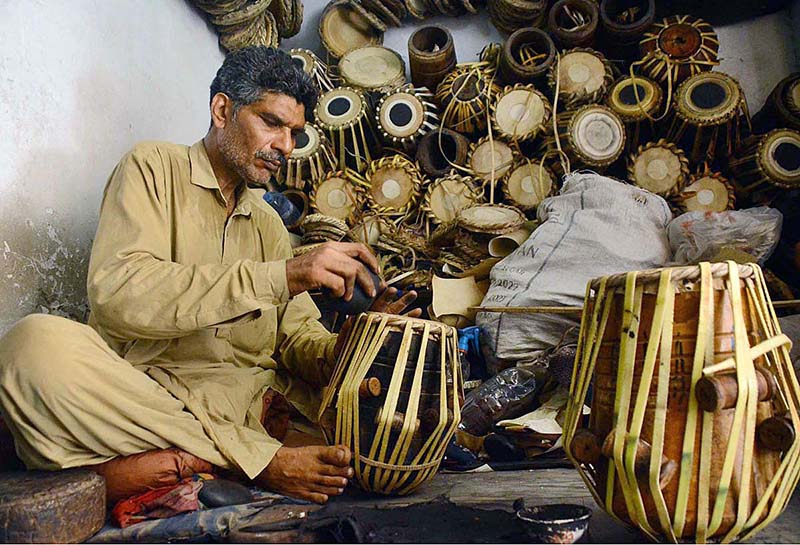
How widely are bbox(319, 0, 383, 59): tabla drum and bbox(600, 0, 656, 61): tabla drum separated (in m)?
1.51

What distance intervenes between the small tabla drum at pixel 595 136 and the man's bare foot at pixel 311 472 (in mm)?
2523

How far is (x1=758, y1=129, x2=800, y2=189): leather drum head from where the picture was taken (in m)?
3.46

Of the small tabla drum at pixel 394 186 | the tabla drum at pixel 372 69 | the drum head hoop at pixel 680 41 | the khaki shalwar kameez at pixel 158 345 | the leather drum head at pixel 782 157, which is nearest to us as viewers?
the khaki shalwar kameez at pixel 158 345

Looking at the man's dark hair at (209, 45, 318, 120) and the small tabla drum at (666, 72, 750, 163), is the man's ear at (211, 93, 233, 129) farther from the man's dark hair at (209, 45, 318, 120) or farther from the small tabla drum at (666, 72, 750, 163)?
the small tabla drum at (666, 72, 750, 163)

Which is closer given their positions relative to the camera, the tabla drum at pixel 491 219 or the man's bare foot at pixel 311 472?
the man's bare foot at pixel 311 472

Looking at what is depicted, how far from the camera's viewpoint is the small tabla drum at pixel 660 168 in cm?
365

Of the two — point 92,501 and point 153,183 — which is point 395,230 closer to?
point 153,183

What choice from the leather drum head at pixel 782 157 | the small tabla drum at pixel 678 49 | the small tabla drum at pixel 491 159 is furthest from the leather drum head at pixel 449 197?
the leather drum head at pixel 782 157

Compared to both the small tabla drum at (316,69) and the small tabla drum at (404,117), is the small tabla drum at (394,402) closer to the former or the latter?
the small tabla drum at (404,117)

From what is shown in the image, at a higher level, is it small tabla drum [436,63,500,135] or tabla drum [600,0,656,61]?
tabla drum [600,0,656,61]

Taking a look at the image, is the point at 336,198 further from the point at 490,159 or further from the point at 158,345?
the point at 158,345

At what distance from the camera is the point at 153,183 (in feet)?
7.01

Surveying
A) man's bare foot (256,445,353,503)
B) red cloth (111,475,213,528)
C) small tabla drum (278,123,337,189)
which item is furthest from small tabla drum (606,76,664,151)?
red cloth (111,475,213,528)

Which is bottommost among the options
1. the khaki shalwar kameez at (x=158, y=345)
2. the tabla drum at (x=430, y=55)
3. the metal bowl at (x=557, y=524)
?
the metal bowl at (x=557, y=524)
